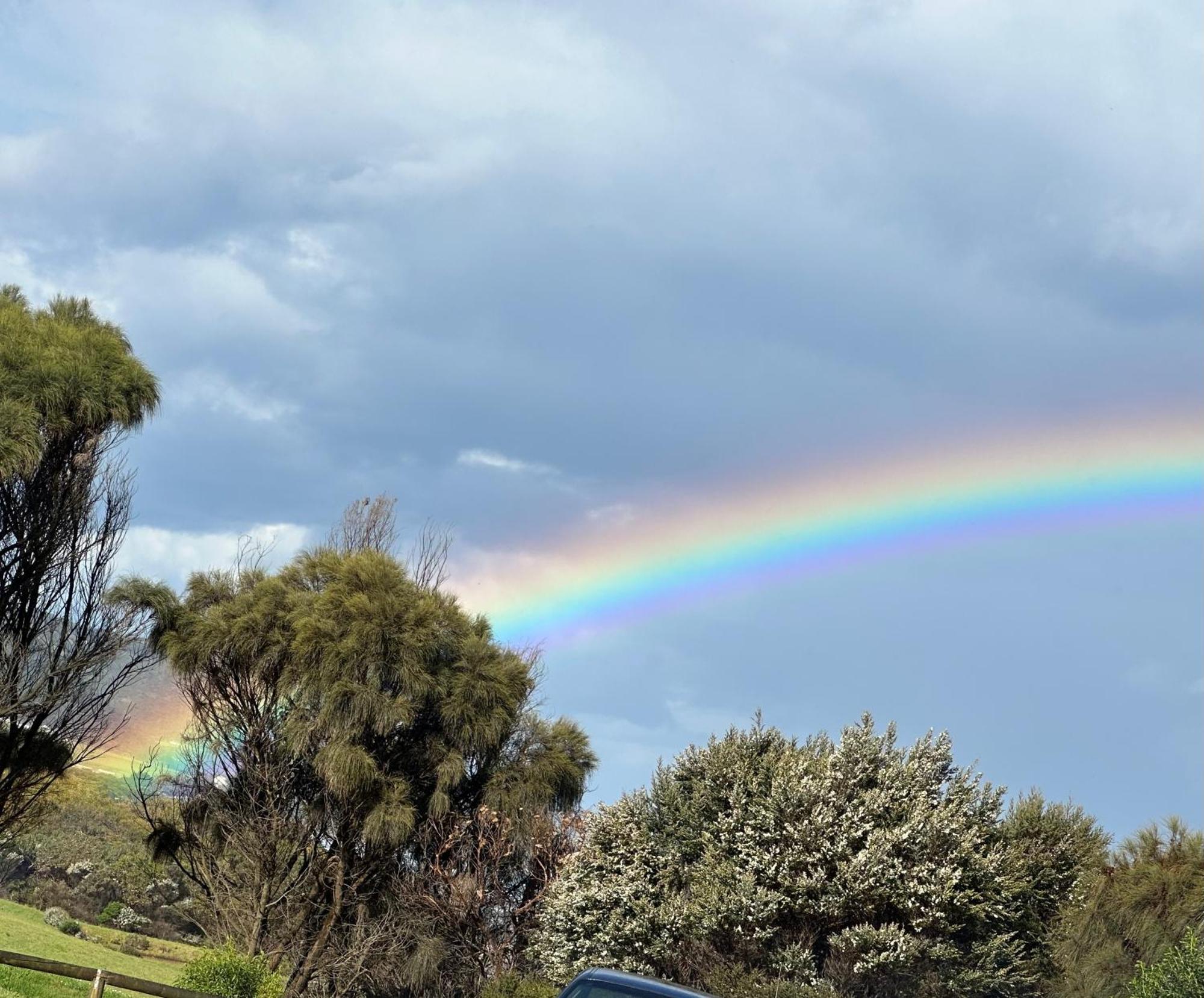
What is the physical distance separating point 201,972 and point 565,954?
7587mm

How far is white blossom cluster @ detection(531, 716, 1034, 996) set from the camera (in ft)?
65.7

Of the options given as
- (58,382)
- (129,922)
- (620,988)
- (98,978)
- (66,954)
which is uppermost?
(58,382)

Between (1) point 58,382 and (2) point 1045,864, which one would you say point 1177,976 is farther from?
(1) point 58,382

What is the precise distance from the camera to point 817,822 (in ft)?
67.4

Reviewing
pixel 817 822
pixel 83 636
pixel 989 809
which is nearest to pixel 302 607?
pixel 83 636

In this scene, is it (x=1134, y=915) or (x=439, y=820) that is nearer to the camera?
(x=1134, y=915)

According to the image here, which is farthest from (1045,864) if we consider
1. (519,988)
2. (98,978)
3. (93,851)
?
(93,851)

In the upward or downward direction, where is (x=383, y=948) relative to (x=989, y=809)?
downward

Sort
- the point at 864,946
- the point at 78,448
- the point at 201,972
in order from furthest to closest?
the point at 78,448, the point at 864,946, the point at 201,972

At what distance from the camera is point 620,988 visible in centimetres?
698

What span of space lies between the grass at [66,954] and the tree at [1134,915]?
16810mm

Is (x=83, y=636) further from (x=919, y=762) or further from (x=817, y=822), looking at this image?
(x=919, y=762)

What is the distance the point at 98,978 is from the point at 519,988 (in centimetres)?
1001

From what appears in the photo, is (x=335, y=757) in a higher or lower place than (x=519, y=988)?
higher
